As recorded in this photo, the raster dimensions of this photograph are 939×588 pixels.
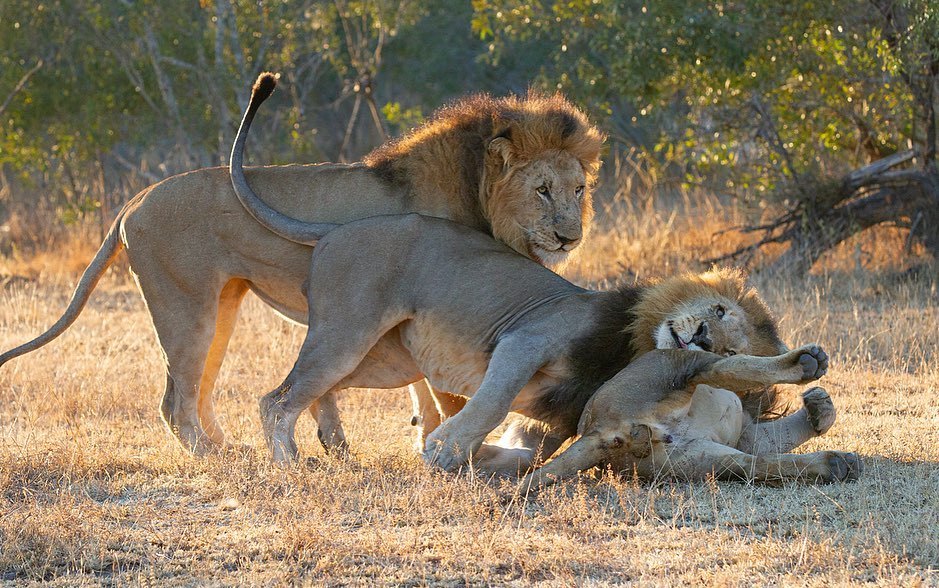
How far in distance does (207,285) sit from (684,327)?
2.11 metres

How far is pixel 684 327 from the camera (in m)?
4.72

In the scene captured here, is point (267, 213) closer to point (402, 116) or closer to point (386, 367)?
point (386, 367)

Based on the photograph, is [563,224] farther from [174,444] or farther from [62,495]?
[62,495]

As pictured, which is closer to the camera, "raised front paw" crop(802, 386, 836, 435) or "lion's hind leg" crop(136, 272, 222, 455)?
"raised front paw" crop(802, 386, 836, 435)

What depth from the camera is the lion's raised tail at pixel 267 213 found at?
543 cm

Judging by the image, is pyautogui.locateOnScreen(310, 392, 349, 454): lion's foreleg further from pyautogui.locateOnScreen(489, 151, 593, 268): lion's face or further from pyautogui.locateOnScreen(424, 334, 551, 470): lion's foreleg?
pyautogui.locateOnScreen(489, 151, 593, 268): lion's face

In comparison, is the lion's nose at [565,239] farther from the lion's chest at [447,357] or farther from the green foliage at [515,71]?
the green foliage at [515,71]

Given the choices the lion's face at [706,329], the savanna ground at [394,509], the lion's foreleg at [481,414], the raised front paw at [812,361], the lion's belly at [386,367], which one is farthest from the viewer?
the lion's belly at [386,367]

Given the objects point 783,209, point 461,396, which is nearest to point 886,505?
point 461,396

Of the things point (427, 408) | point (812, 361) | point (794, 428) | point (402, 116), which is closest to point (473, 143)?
point (427, 408)

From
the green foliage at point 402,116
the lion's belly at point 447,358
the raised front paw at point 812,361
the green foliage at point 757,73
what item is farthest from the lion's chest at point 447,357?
the green foliage at point 402,116

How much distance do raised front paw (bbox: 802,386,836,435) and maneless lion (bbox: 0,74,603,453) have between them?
4.19 ft

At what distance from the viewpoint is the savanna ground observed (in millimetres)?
3656

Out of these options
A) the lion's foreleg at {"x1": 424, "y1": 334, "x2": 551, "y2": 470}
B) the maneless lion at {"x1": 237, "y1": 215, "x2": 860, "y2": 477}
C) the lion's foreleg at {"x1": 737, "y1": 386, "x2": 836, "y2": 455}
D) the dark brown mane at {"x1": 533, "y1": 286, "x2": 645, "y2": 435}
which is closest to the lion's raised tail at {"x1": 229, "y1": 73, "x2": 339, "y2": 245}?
the maneless lion at {"x1": 237, "y1": 215, "x2": 860, "y2": 477}
